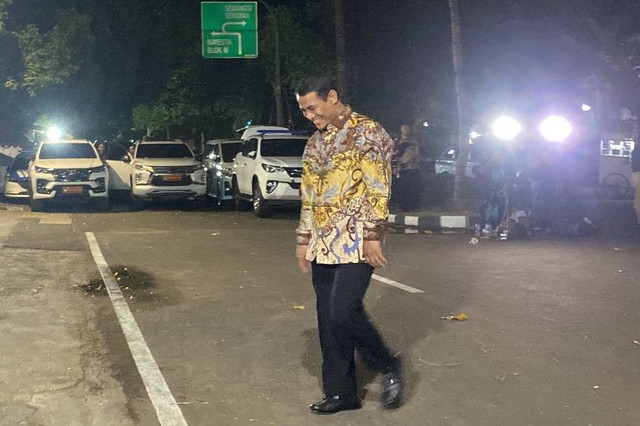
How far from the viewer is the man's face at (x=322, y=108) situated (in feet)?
18.1

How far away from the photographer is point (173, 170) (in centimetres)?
2211

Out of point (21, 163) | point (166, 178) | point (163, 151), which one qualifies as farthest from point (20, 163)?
point (166, 178)

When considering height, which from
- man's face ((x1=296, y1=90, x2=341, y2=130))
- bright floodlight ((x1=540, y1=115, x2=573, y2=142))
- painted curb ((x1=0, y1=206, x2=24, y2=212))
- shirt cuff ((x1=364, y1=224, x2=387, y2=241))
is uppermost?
man's face ((x1=296, y1=90, x2=341, y2=130))

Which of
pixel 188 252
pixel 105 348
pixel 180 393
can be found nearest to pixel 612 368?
pixel 180 393

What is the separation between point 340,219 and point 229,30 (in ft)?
73.4

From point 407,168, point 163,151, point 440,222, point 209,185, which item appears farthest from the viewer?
point 209,185

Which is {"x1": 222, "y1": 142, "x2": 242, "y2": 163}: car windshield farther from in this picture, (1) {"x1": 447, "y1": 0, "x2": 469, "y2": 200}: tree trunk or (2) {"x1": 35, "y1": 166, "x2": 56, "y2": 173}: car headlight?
(1) {"x1": 447, "y1": 0, "x2": 469, "y2": 200}: tree trunk

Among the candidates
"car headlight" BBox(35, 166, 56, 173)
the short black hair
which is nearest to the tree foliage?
"car headlight" BBox(35, 166, 56, 173)

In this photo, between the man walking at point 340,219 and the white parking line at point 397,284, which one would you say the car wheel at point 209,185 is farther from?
the man walking at point 340,219

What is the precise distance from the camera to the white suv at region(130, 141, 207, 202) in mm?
21922

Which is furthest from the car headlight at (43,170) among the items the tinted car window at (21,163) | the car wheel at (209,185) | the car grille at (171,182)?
the car wheel at (209,185)

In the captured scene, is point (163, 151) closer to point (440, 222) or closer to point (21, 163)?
point (21, 163)

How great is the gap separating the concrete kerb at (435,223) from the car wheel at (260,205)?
11.4 ft

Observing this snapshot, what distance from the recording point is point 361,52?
3042 cm
